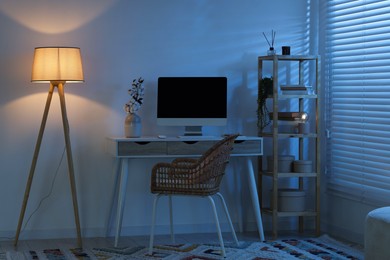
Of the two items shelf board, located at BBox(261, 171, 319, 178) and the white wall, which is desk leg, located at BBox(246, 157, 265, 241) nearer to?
shelf board, located at BBox(261, 171, 319, 178)

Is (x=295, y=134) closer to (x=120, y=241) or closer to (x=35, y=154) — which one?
(x=120, y=241)

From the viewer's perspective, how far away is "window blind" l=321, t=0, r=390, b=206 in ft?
16.5

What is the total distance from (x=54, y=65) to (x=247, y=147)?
1524mm

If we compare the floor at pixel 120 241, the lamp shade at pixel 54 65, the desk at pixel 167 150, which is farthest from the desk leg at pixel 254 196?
the lamp shade at pixel 54 65

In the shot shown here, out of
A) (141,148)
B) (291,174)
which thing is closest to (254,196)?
(291,174)

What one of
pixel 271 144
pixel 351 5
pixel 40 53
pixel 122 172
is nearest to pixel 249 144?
pixel 271 144

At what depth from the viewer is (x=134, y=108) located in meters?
5.40

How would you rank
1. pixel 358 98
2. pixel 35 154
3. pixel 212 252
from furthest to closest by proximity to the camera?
pixel 358 98 → pixel 35 154 → pixel 212 252

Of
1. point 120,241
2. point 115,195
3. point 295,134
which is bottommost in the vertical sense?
point 120,241

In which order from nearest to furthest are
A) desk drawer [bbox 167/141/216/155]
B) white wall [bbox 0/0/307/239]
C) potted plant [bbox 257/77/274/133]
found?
desk drawer [bbox 167/141/216/155]
white wall [bbox 0/0/307/239]
potted plant [bbox 257/77/274/133]

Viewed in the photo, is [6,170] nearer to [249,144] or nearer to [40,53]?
[40,53]

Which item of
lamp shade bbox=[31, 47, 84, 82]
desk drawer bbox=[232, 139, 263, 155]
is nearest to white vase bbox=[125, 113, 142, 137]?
lamp shade bbox=[31, 47, 84, 82]

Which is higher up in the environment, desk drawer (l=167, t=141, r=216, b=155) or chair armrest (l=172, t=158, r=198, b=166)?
desk drawer (l=167, t=141, r=216, b=155)

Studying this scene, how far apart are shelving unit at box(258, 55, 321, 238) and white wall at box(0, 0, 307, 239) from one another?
216 millimetres
